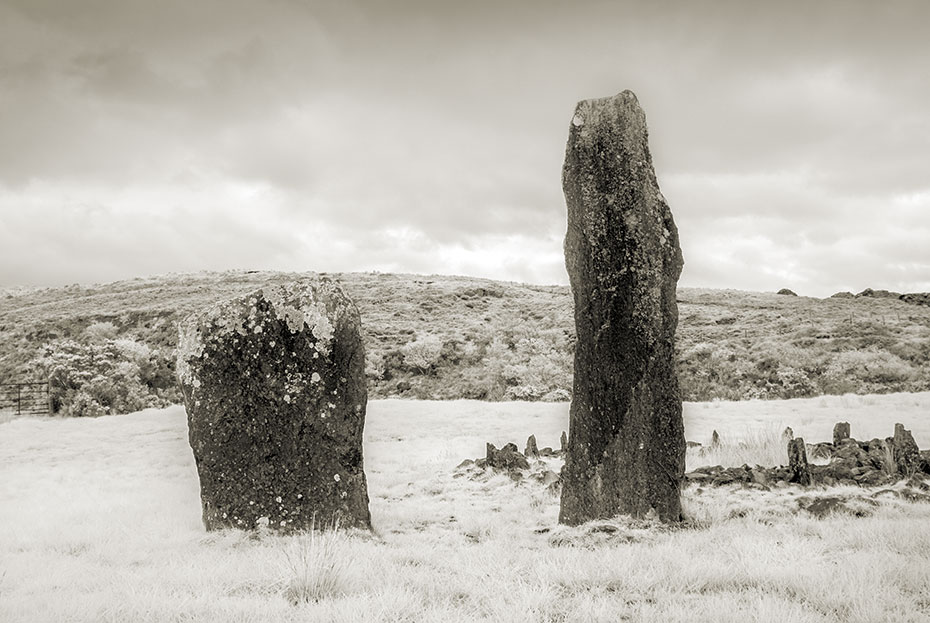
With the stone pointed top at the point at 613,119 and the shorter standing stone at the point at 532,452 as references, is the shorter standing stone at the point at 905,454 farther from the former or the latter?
the shorter standing stone at the point at 532,452

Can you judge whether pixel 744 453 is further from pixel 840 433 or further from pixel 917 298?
pixel 917 298

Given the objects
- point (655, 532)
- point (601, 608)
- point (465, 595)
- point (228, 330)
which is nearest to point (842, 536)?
point (655, 532)

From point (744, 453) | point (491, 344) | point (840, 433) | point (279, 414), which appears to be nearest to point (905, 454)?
point (744, 453)

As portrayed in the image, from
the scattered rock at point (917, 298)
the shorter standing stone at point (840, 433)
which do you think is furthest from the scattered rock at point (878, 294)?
the shorter standing stone at point (840, 433)

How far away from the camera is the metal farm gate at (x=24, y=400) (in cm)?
2561

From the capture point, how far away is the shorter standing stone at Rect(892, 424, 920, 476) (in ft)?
29.7

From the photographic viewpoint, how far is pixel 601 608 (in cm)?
436

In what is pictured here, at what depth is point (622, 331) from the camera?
753 cm

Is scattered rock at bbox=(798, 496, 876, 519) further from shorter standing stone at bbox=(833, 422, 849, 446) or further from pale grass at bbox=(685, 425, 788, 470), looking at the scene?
shorter standing stone at bbox=(833, 422, 849, 446)

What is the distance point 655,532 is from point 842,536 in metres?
1.71

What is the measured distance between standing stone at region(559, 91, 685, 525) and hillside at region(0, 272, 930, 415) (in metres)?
21.5

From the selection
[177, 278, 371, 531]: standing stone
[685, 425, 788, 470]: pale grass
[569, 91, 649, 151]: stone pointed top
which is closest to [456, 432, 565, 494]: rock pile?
[685, 425, 788, 470]: pale grass

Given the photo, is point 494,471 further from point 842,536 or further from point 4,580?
point 4,580

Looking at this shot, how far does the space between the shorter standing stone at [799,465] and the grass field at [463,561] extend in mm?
434
